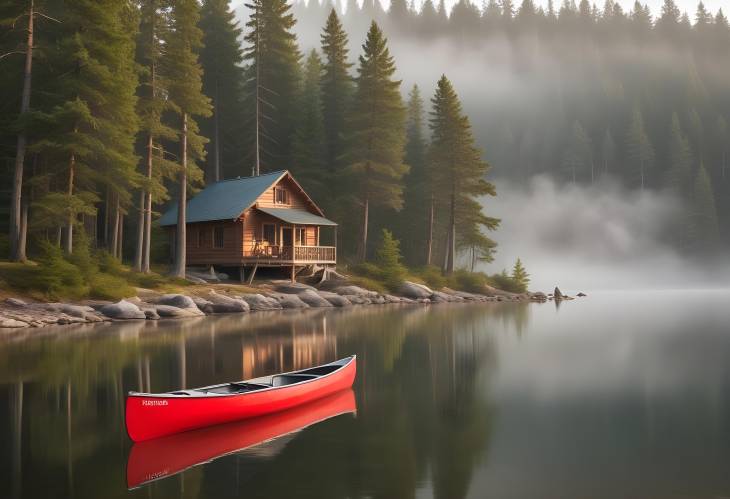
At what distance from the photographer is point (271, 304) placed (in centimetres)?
3716

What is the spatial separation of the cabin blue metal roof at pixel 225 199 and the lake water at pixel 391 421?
17.8 m

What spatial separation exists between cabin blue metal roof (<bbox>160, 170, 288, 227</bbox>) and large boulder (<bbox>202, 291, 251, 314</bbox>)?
7.23 m

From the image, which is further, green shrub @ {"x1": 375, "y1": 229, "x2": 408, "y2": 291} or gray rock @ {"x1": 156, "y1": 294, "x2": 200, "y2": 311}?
green shrub @ {"x1": 375, "y1": 229, "x2": 408, "y2": 291}

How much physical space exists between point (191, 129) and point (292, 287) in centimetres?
1188

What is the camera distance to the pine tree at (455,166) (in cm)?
5281

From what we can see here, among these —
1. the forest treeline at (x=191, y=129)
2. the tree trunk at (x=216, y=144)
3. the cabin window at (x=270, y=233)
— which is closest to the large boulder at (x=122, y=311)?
the forest treeline at (x=191, y=129)

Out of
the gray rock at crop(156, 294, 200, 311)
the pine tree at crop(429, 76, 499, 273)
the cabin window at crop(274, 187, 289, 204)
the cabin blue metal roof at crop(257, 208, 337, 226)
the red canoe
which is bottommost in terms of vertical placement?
the red canoe

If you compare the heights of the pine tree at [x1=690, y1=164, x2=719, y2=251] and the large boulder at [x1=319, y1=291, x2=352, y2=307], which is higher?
the pine tree at [x1=690, y1=164, x2=719, y2=251]

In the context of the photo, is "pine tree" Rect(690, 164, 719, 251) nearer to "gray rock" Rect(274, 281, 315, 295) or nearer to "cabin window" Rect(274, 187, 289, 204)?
"cabin window" Rect(274, 187, 289, 204)

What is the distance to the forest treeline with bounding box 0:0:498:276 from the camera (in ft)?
100

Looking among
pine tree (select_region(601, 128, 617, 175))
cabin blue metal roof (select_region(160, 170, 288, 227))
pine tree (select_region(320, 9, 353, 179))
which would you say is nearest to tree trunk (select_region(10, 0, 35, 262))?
cabin blue metal roof (select_region(160, 170, 288, 227))

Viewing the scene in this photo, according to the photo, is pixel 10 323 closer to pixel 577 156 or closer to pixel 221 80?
pixel 221 80

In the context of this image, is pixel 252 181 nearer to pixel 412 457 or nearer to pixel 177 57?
pixel 177 57

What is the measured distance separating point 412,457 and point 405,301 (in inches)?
1385
